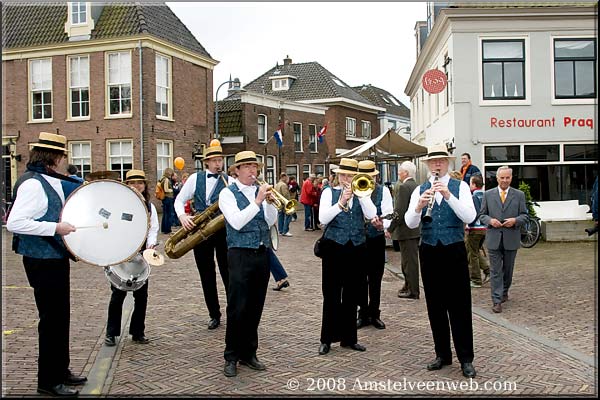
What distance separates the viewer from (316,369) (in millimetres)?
5309

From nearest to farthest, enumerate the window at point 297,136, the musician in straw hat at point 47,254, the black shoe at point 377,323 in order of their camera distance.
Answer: the musician in straw hat at point 47,254
the black shoe at point 377,323
the window at point 297,136

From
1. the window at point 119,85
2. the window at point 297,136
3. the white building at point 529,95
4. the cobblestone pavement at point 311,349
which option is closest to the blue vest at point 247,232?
the cobblestone pavement at point 311,349

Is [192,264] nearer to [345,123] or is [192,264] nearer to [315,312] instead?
[315,312]

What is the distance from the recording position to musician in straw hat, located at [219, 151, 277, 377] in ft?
17.1

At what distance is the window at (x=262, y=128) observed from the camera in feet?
103

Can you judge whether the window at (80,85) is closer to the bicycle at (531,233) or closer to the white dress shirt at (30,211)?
the bicycle at (531,233)

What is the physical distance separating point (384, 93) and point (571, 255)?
49601 mm

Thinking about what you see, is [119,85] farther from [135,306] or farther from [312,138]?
[135,306]

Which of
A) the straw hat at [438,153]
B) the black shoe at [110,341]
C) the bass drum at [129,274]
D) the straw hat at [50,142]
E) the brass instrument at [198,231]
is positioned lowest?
the black shoe at [110,341]

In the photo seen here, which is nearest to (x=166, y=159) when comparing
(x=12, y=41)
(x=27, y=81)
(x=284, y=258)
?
(x=27, y=81)

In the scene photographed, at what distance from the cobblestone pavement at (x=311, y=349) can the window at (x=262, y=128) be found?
73.5 feet

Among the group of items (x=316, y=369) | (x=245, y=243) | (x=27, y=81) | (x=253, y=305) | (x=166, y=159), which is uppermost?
(x=27, y=81)

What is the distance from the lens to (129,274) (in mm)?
5949

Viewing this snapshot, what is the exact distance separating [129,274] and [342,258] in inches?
82.5
